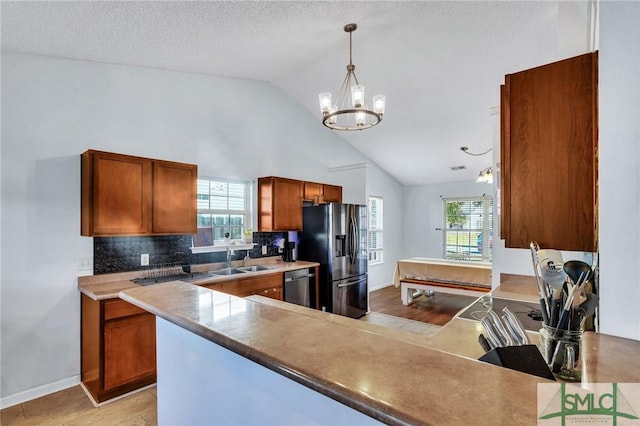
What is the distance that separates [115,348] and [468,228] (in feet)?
22.0

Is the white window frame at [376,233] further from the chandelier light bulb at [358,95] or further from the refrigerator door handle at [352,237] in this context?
the chandelier light bulb at [358,95]

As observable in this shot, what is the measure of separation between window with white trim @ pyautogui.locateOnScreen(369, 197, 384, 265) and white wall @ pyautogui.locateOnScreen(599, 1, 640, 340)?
5.55 metres

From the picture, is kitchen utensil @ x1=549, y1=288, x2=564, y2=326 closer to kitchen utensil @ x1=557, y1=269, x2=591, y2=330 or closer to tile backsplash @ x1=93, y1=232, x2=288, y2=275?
kitchen utensil @ x1=557, y1=269, x2=591, y2=330

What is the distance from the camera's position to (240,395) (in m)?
0.95

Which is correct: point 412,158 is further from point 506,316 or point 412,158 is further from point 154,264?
point 506,316

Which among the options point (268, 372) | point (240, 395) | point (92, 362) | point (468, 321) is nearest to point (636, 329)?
point (468, 321)

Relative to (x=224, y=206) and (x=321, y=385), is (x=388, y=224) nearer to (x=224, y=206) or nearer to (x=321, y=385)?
(x=224, y=206)

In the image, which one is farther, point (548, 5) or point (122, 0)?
point (548, 5)

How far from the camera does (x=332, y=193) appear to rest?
5352 millimetres

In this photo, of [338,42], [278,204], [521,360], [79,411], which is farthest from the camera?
[278,204]

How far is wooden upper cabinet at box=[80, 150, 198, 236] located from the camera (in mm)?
2723

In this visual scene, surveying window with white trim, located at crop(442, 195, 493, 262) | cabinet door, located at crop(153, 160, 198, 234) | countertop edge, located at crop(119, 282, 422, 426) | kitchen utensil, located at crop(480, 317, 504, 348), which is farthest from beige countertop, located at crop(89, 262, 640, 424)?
window with white trim, located at crop(442, 195, 493, 262)

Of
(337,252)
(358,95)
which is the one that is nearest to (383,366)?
(358,95)

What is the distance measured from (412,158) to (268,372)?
5.82 m
